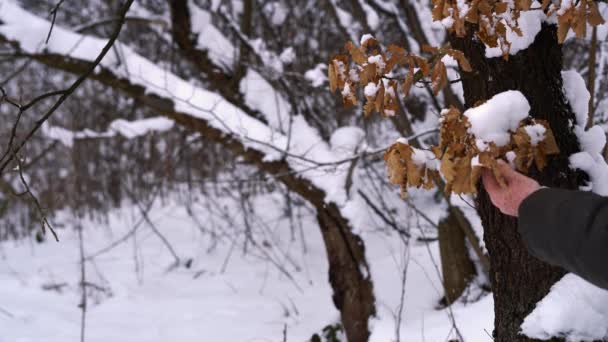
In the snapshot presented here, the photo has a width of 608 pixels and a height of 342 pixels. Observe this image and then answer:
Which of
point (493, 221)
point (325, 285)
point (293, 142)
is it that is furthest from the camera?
point (325, 285)

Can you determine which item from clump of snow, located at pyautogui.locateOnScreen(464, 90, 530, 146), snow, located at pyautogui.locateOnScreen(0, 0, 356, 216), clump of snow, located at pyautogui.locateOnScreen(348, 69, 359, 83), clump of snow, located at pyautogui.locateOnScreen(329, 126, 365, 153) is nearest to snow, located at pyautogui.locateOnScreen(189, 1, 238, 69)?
snow, located at pyautogui.locateOnScreen(0, 0, 356, 216)

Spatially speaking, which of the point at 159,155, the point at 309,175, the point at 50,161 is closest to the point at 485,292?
the point at 309,175

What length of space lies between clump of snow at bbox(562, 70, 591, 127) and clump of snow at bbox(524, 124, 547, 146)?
47 centimetres

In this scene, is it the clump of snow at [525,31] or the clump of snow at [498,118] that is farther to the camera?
the clump of snow at [525,31]

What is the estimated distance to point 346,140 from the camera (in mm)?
3662

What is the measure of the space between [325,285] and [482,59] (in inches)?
148

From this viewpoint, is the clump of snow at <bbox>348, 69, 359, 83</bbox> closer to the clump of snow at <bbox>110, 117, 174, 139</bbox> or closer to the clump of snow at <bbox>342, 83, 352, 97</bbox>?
the clump of snow at <bbox>342, 83, 352, 97</bbox>

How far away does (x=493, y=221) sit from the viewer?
1582 mm

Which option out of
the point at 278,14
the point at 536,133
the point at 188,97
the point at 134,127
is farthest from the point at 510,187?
the point at 278,14

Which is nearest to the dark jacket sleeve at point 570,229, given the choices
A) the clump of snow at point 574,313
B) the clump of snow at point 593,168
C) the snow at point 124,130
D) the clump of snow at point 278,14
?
the clump of snow at point 574,313

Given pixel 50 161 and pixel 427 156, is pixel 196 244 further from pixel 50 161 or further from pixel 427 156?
pixel 50 161

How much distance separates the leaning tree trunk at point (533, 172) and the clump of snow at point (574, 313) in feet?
0.21

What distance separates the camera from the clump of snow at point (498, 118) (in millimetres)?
1143

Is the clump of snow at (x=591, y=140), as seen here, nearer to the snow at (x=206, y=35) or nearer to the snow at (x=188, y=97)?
the snow at (x=188, y=97)
